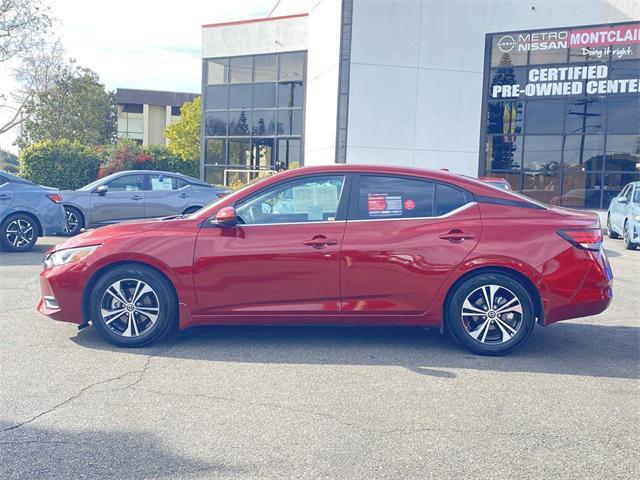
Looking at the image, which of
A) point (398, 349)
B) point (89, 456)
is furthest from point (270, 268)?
point (89, 456)

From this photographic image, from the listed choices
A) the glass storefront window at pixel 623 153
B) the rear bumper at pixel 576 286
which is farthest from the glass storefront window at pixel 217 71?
the rear bumper at pixel 576 286

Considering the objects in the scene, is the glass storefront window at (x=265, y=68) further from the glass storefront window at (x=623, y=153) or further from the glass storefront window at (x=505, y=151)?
the glass storefront window at (x=623, y=153)

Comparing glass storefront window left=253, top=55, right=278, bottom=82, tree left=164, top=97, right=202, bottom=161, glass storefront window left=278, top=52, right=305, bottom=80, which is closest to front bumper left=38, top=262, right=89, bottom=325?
glass storefront window left=278, top=52, right=305, bottom=80

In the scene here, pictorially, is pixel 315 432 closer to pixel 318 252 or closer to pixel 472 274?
pixel 318 252

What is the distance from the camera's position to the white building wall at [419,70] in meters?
25.1

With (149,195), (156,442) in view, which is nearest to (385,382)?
(156,442)

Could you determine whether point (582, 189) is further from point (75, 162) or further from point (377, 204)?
point (377, 204)

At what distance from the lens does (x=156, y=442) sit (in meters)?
3.81

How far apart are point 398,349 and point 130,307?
92.1 inches

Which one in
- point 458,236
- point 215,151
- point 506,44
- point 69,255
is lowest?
point 69,255

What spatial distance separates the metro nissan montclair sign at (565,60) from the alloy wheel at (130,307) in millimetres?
22534

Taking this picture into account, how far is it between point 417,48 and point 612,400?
72.9 feet

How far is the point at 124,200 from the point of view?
13945mm

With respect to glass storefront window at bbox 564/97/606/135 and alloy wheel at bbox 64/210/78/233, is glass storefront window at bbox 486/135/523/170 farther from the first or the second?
alloy wheel at bbox 64/210/78/233
